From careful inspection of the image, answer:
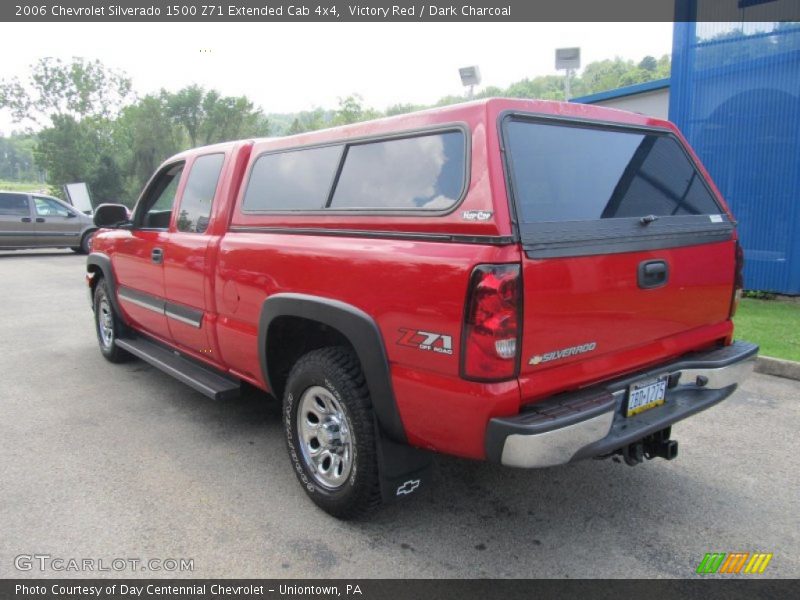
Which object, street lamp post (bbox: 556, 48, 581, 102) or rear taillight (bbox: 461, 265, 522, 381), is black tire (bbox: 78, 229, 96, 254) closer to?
street lamp post (bbox: 556, 48, 581, 102)

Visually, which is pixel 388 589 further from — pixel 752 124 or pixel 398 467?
pixel 752 124

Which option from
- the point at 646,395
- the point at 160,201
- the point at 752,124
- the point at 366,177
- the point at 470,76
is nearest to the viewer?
the point at 646,395

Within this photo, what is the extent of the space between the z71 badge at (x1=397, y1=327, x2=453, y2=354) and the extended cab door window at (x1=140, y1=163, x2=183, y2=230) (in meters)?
2.81

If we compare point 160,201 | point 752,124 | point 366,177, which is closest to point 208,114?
point 752,124

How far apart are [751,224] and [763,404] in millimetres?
4815

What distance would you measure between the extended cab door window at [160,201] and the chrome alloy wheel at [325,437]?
2.20 metres

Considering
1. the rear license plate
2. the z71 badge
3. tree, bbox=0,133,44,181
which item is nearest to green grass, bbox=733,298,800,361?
the rear license plate

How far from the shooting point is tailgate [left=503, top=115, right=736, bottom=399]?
7.95 feet

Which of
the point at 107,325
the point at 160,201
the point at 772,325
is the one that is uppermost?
the point at 160,201

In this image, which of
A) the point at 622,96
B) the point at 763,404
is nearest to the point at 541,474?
the point at 763,404

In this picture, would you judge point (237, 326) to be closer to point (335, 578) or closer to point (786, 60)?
point (335, 578)

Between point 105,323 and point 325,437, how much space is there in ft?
12.6

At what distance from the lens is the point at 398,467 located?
2.82m

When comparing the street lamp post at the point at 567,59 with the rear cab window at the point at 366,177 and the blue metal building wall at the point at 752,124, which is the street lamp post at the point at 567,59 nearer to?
the blue metal building wall at the point at 752,124
